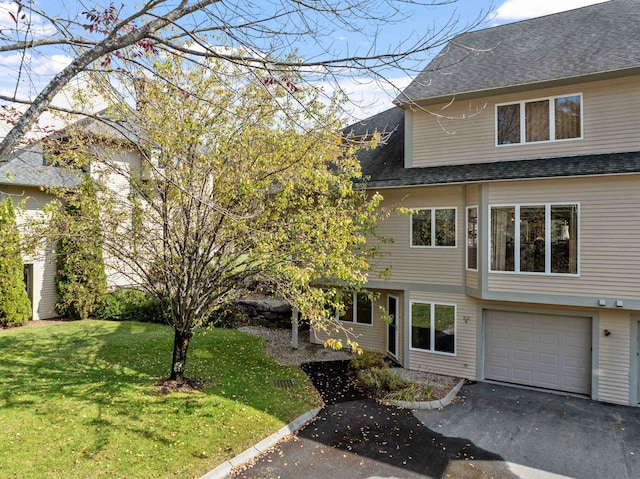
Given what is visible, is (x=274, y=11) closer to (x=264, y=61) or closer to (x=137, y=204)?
(x=264, y=61)

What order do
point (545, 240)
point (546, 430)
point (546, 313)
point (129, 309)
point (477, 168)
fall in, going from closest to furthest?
1. point (546, 430)
2. point (545, 240)
3. point (546, 313)
4. point (477, 168)
5. point (129, 309)

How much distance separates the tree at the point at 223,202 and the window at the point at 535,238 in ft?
12.7

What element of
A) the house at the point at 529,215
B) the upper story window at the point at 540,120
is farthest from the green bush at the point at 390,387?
the upper story window at the point at 540,120

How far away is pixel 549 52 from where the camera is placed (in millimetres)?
10961

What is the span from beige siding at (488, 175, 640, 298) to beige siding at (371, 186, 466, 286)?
1.86m

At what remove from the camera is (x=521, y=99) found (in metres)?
10.5

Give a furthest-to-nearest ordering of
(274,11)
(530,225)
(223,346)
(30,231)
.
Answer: (223,346)
(530,225)
(30,231)
(274,11)

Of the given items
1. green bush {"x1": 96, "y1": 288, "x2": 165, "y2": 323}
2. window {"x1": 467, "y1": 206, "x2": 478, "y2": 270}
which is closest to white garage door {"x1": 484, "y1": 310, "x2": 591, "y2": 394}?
window {"x1": 467, "y1": 206, "x2": 478, "y2": 270}

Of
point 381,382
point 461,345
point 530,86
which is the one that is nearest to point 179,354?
point 381,382

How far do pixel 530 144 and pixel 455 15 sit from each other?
24.3ft

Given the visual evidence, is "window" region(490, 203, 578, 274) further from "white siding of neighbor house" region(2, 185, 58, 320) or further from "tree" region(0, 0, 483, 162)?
"white siding of neighbor house" region(2, 185, 58, 320)

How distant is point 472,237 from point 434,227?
110cm

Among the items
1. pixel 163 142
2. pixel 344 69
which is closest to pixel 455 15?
pixel 344 69

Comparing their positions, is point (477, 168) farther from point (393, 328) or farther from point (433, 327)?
point (393, 328)
